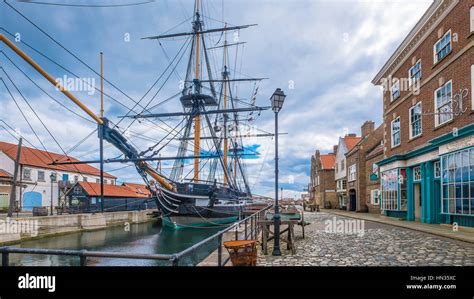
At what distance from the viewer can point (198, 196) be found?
102 ft

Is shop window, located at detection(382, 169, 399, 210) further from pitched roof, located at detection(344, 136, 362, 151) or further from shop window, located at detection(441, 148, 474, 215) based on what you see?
pitched roof, located at detection(344, 136, 362, 151)

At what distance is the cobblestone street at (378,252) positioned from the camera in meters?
8.09

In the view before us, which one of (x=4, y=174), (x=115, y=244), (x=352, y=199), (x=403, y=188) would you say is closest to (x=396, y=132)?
(x=403, y=188)

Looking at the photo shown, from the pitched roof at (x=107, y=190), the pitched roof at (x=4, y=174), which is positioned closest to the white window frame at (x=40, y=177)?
the pitched roof at (x=4, y=174)

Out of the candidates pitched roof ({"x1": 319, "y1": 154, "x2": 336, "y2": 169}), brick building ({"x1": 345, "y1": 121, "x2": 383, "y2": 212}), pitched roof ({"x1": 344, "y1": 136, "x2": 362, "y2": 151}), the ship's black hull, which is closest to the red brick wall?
brick building ({"x1": 345, "y1": 121, "x2": 383, "y2": 212})

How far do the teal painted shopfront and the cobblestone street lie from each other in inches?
127

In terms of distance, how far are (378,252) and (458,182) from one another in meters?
7.83

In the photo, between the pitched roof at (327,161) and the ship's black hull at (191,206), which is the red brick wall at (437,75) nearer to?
the ship's black hull at (191,206)

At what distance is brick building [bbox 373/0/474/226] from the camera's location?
557 inches

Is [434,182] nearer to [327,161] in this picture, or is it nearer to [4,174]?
[327,161]

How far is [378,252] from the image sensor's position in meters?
9.43

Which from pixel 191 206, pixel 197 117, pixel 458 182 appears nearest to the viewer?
pixel 458 182

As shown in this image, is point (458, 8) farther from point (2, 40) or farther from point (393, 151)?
point (2, 40)

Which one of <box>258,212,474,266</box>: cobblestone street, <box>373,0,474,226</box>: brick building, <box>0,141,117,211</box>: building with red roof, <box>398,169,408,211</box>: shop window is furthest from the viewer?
<box>0,141,117,211</box>: building with red roof
